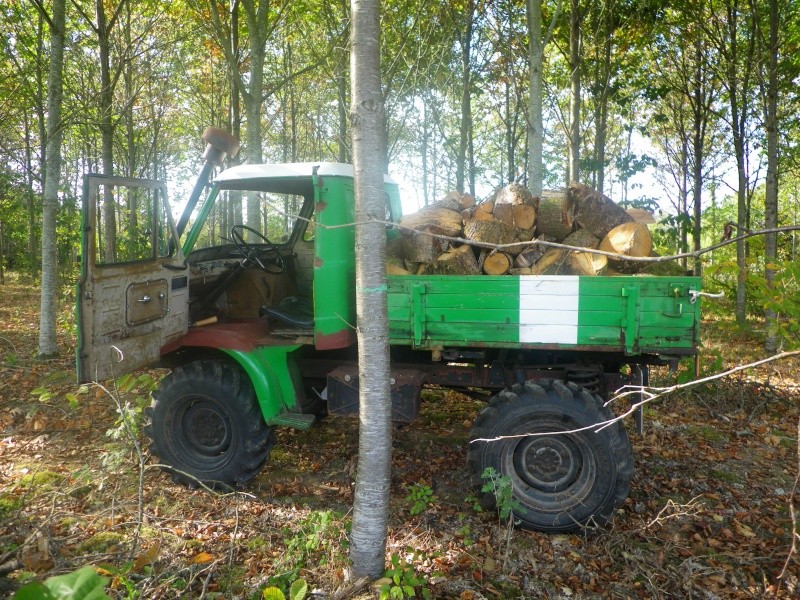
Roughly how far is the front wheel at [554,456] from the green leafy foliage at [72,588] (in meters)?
2.81

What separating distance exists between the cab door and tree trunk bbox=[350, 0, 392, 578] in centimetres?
189

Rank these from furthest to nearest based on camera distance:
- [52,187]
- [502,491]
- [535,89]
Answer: [535,89], [52,187], [502,491]

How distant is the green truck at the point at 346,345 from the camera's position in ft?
11.5

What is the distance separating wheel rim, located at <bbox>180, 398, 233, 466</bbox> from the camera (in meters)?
4.18

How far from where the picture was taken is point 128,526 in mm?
3449

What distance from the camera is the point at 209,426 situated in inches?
167

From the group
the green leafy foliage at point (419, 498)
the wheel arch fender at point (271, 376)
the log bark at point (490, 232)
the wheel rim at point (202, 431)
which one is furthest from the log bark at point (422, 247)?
the wheel rim at point (202, 431)

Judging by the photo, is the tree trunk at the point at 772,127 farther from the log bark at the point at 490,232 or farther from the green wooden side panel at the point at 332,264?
the green wooden side panel at the point at 332,264

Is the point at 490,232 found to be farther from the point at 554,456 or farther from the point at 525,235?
the point at 554,456

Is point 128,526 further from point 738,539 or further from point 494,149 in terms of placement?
point 494,149

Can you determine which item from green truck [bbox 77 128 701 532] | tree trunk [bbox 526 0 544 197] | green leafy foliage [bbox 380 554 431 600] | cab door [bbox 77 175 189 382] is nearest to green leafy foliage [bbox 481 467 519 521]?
green truck [bbox 77 128 701 532]

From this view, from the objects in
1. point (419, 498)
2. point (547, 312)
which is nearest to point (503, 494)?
point (419, 498)

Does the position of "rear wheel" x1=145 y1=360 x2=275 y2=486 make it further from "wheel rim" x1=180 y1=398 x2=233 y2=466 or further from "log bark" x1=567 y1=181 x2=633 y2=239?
"log bark" x1=567 y1=181 x2=633 y2=239

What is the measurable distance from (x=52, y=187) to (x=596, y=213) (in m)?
6.68
